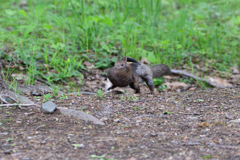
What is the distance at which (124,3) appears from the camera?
630cm

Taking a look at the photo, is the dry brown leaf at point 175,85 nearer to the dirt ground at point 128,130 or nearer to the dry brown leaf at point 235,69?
the dry brown leaf at point 235,69

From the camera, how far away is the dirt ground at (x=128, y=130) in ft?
7.88

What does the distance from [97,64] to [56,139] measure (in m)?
3.13

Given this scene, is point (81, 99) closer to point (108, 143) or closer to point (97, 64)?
→ point (108, 143)

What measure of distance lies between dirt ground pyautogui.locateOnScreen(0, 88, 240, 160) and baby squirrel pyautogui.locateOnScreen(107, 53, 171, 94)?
587mm

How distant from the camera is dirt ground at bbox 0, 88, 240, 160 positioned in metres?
2.40

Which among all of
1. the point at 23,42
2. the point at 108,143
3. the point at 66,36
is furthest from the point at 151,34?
the point at 108,143

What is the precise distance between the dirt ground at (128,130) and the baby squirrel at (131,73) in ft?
1.92

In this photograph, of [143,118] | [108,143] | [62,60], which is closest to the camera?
[108,143]

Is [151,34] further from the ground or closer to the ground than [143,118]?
further from the ground

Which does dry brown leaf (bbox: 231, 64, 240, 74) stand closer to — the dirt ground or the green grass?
the green grass

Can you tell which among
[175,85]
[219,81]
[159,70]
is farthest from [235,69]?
[159,70]

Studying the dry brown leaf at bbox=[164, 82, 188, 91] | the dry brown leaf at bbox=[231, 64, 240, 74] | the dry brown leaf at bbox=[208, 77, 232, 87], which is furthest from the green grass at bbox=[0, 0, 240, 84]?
the dry brown leaf at bbox=[164, 82, 188, 91]

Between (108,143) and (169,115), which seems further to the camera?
(169,115)
